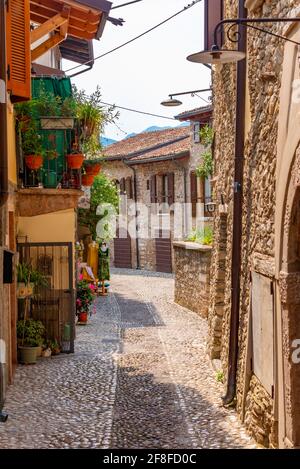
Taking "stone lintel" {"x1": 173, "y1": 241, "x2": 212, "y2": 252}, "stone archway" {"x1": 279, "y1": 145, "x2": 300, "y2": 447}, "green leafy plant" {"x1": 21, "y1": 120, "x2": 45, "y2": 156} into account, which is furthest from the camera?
"stone lintel" {"x1": 173, "y1": 241, "x2": 212, "y2": 252}

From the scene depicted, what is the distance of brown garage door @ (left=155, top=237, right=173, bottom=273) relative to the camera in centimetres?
3160

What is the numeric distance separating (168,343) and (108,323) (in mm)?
3207

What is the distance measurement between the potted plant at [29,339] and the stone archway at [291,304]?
5.87 m

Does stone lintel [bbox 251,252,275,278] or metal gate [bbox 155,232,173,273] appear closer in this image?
stone lintel [bbox 251,252,275,278]

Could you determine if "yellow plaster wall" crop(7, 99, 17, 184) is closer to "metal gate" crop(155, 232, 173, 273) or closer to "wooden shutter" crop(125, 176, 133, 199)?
"metal gate" crop(155, 232, 173, 273)

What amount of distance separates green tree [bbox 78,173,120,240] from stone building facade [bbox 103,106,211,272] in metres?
3.93

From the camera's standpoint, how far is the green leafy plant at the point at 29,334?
11391 millimetres

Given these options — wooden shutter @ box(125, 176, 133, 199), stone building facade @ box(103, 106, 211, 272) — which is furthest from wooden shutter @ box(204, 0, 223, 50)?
wooden shutter @ box(125, 176, 133, 199)

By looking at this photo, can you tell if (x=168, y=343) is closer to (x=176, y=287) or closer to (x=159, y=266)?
(x=176, y=287)

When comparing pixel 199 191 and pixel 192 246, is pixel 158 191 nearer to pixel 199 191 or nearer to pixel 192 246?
pixel 199 191

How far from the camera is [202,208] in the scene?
26578 millimetres

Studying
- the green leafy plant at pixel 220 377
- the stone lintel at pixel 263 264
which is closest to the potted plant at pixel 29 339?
the green leafy plant at pixel 220 377

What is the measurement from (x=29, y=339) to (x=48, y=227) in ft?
7.38

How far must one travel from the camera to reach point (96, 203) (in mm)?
22719
